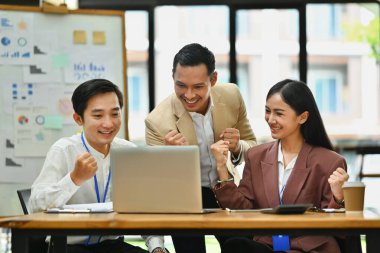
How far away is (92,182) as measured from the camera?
321 centimetres

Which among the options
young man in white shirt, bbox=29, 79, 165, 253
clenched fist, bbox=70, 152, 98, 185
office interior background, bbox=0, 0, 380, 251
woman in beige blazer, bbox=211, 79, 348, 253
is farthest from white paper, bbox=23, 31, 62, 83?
→ clenched fist, bbox=70, 152, 98, 185

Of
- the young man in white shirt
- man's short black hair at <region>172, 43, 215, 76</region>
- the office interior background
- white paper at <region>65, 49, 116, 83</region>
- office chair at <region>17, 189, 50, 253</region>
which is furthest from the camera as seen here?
the office interior background

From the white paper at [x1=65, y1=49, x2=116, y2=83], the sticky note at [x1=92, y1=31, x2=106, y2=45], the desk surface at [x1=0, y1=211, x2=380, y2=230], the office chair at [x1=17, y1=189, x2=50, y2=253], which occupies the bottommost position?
the office chair at [x1=17, y1=189, x2=50, y2=253]

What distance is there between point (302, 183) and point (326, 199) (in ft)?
0.39

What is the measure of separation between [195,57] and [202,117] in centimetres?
34

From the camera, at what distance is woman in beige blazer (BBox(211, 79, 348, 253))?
312cm

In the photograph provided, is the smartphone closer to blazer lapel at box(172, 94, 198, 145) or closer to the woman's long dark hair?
the woman's long dark hair

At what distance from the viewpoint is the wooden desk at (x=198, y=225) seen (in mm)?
2387

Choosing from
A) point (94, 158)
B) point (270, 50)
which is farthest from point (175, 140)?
point (270, 50)

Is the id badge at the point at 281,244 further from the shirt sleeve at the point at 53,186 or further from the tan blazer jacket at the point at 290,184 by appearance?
the shirt sleeve at the point at 53,186

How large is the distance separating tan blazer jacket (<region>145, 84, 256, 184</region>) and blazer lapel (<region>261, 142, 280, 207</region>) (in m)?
0.23

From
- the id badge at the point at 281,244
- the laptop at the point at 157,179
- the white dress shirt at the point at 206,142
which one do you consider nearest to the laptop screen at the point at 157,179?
the laptop at the point at 157,179

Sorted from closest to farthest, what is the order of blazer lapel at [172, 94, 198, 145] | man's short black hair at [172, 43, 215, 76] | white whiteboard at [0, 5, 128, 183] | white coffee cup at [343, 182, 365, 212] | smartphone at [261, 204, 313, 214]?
smartphone at [261, 204, 313, 214], white coffee cup at [343, 182, 365, 212], man's short black hair at [172, 43, 215, 76], blazer lapel at [172, 94, 198, 145], white whiteboard at [0, 5, 128, 183]

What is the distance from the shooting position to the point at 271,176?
3223 mm
